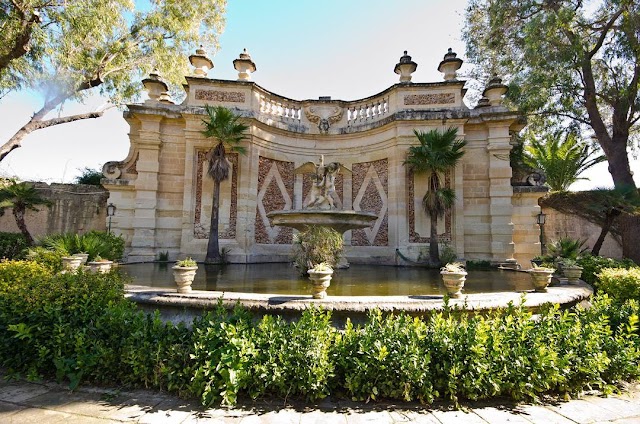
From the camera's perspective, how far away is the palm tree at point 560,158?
18.2 meters

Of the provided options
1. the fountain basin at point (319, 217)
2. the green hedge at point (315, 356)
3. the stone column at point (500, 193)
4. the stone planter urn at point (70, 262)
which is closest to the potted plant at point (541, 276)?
the green hedge at point (315, 356)

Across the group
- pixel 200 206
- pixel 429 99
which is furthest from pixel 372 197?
pixel 200 206

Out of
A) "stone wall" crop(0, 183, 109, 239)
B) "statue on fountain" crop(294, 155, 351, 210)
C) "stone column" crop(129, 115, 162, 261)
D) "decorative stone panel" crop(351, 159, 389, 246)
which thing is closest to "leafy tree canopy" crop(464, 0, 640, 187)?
"decorative stone panel" crop(351, 159, 389, 246)

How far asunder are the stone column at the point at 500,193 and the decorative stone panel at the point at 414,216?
151 centimetres

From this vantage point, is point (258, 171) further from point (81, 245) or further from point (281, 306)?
→ point (281, 306)

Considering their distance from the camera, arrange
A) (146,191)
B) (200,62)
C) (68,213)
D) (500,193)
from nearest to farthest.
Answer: (500,193)
(146,191)
(200,62)
(68,213)

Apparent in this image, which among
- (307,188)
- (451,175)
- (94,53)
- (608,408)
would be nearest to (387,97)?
(451,175)

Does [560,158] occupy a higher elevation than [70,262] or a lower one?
higher

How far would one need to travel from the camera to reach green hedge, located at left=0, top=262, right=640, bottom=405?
2932 millimetres

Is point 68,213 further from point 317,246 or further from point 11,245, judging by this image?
point 317,246

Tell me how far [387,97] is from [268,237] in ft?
23.3

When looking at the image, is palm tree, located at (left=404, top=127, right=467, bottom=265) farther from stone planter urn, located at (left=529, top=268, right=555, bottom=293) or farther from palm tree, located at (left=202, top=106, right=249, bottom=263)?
palm tree, located at (left=202, top=106, right=249, bottom=263)

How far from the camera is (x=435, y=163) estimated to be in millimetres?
10688

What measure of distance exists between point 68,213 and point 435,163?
1538cm
